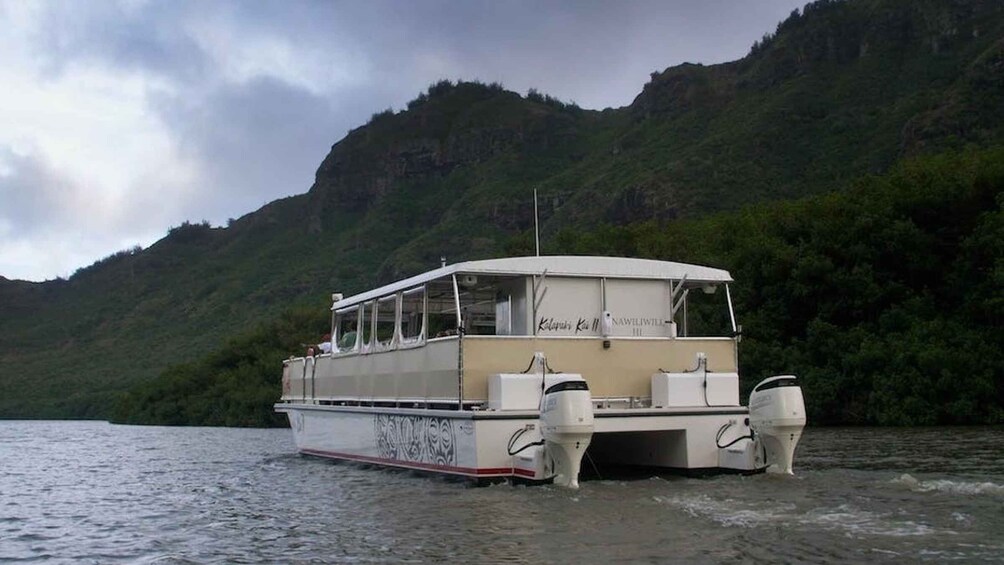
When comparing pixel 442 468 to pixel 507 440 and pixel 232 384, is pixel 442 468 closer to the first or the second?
pixel 507 440

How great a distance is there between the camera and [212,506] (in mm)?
14359

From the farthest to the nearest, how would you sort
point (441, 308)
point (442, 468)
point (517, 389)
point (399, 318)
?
point (441, 308) → point (399, 318) → point (442, 468) → point (517, 389)

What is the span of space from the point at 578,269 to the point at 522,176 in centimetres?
9207

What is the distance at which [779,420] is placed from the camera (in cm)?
1411

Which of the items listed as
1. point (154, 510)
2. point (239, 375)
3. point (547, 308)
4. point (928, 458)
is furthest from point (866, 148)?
point (154, 510)

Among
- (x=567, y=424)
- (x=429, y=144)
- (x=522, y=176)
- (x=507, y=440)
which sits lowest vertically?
(x=507, y=440)

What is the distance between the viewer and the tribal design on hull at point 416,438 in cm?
1484

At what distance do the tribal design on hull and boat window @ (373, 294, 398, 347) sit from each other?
1.50 metres

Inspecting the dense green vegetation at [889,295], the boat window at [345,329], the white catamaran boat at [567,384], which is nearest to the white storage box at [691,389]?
the white catamaran boat at [567,384]

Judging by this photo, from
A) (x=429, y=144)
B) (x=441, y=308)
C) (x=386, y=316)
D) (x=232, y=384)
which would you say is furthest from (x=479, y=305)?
(x=429, y=144)

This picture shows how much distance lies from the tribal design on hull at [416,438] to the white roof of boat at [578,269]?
82.7 inches

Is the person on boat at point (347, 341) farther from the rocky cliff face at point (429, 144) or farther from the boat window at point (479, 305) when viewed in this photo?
the rocky cliff face at point (429, 144)

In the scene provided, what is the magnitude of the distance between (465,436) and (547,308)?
247cm

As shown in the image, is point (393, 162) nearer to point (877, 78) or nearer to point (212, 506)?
point (877, 78)
